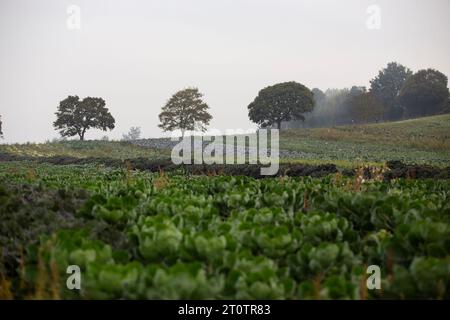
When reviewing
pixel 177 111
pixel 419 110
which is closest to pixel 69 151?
pixel 177 111

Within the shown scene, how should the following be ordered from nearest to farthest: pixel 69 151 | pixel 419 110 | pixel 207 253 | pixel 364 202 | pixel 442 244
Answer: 1. pixel 207 253
2. pixel 442 244
3. pixel 364 202
4. pixel 69 151
5. pixel 419 110

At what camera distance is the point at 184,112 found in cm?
6956

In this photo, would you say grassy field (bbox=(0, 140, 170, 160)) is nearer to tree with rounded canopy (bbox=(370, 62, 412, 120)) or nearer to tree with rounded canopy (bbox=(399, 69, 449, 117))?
tree with rounded canopy (bbox=(399, 69, 449, 117))

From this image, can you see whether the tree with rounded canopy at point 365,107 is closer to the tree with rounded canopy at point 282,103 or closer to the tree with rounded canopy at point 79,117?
the tree with rounded canopy at point 282,103

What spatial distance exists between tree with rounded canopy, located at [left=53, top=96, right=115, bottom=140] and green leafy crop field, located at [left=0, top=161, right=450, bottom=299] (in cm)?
6709

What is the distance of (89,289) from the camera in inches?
139

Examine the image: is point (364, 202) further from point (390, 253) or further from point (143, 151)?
point (143, 151)

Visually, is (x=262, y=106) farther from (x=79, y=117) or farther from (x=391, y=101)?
(x=391, y=101)

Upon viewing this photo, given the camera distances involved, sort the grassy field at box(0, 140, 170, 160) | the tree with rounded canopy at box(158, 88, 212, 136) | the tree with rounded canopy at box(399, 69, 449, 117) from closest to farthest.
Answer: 1. the grassy field at box(0, 140, 170, 160)
2. the tree with rounded canopy at box(158, 88, 212, 136)
3. the tree with rounded canopy at box(399, 69, 449, 117)

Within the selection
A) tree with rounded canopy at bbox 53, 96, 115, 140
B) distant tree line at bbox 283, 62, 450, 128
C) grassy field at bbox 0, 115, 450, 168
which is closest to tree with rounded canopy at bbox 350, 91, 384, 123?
distant tree line at bbox 283, 62, 450, 128

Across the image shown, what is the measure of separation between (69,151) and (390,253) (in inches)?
1899

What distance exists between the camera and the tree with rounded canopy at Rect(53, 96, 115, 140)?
71.2 meters

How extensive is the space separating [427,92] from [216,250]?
97.4 m
